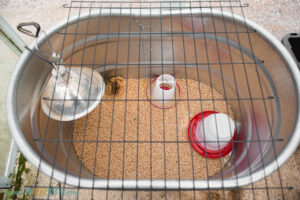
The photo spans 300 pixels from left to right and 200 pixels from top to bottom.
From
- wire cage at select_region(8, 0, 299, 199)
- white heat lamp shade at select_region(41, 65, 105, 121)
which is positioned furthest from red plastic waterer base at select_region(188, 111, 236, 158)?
white heat lamp shade at select_region(41, 65, 105, 121)

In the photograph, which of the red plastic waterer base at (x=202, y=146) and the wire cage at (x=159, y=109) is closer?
the wire cage at (x=159, y=109)

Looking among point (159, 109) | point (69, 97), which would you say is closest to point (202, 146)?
point (159, 109)

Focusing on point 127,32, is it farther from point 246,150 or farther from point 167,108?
point 246,150

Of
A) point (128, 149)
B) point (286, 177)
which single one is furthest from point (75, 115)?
point (286, 177)

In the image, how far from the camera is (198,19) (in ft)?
3.86

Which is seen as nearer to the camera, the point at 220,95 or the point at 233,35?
the point at 233,35

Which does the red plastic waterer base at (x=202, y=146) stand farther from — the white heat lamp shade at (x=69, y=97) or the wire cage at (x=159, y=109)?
the white heat lamp shade at (x=69, y=97)

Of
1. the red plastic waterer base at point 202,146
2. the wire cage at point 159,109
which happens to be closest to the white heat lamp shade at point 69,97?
the wire cage at point 159,109

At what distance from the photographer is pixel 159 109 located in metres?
1.38

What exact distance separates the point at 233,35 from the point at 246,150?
593 mm

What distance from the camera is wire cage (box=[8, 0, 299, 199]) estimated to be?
36.6 inches

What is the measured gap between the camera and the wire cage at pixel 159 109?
93 centimetres

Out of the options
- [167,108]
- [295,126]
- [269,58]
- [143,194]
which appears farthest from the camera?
[167,108]

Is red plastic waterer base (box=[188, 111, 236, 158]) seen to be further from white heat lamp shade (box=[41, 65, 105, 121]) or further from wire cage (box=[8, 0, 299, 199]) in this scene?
white heat lamp shade (box=[41, 65, 105, 121])
